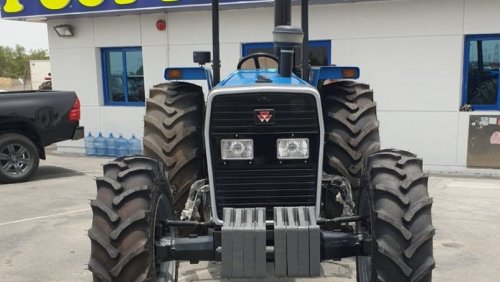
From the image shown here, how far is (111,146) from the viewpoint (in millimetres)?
11828

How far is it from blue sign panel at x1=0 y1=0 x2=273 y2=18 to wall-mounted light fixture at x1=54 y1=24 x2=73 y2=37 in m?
0.49

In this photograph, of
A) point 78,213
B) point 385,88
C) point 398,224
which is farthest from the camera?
point 385,88

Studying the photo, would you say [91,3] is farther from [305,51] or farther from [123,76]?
[305,51]

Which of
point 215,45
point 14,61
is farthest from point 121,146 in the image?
point 14,61

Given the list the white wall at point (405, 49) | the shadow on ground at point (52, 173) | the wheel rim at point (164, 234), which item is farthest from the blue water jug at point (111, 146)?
the wheel rim at point (164, 234)

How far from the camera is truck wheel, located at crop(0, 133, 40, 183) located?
29.7 ft

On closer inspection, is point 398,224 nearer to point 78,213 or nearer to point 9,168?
point 78,213

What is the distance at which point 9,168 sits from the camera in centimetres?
915

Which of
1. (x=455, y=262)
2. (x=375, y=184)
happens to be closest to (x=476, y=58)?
(x=455, y=262)

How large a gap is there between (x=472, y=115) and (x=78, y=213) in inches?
266

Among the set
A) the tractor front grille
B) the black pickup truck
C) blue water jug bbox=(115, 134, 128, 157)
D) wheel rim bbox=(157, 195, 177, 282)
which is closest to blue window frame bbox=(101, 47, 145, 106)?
blue water jug bbox=(115, 134, 128, 157)

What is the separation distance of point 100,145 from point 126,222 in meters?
9.23

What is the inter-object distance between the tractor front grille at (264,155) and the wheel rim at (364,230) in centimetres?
34

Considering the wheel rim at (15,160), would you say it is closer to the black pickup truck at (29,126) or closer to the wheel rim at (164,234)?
the black pickup truck at (29,126)
